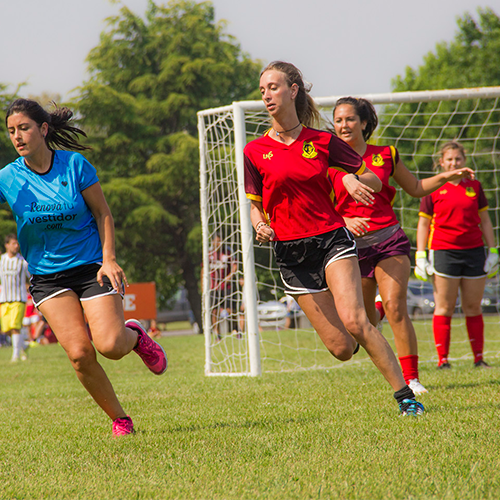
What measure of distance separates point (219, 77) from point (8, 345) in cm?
1416

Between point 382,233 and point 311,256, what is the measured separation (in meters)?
1.33

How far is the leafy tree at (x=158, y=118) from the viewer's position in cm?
2502

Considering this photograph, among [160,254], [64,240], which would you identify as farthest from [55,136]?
[160,254]

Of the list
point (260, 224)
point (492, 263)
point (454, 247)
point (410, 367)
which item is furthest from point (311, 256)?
point (492, 263)

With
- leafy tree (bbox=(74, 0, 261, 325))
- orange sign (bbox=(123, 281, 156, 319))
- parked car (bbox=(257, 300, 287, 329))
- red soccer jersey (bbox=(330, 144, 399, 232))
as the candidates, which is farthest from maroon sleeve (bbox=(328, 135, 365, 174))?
leafy tree (bbox=(74, 0, 261, 325))

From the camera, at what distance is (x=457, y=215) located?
702 centimetres

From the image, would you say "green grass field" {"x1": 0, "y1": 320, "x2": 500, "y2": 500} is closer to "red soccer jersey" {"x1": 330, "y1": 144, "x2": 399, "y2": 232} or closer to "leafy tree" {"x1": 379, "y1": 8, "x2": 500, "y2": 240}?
"red soccer jersey" {"x1": 330, "y1": 144, "x2": 399, "y2": 232}

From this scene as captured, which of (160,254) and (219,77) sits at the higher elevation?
(219,77)

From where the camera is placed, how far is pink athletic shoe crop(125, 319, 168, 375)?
175 inches

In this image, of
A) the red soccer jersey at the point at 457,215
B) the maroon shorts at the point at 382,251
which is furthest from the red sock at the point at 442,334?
the maroon shorts at the point at 382,251

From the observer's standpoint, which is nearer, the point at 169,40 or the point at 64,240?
the point at 64,240

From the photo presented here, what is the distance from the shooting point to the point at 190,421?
466cm

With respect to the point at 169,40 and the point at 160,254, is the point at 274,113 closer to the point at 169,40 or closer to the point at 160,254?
the point at 160,254

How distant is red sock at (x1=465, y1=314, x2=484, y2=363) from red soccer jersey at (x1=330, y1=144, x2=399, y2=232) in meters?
2.48
